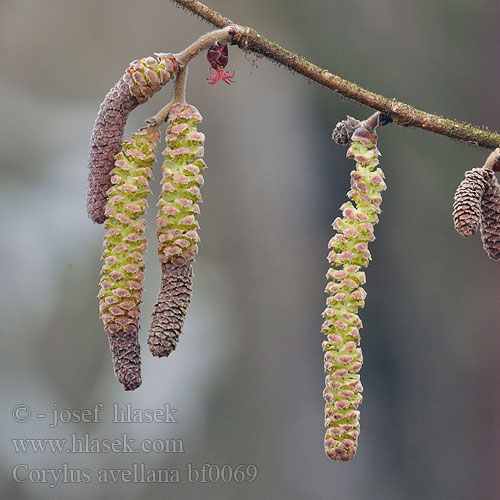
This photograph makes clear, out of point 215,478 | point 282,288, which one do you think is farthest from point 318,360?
point 215,478

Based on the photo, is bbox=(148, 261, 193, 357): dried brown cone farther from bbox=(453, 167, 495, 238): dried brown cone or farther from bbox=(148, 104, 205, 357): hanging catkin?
bbox=(453, 167, 495, 238): dried brown cone

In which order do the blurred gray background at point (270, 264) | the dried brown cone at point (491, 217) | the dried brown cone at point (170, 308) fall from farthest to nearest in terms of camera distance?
the blurred gray background at point (270, 264) < the dried brown cone at point (491, 217) < the dried brown cone at point (170, 308)

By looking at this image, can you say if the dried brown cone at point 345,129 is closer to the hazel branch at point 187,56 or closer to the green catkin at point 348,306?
the green catkin at point 348,306

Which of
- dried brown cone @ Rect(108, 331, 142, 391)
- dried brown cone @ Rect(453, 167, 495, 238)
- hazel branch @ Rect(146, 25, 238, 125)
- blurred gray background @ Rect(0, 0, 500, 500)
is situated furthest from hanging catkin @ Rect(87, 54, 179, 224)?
blurred gray background @ Rect(0, 0, 500, 500)

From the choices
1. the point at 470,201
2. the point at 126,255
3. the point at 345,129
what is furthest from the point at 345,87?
the point at 126,255

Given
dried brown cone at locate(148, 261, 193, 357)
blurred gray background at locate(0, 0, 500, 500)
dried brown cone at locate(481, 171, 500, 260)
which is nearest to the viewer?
dried brown cone at locate(148, 261, 193, 357)

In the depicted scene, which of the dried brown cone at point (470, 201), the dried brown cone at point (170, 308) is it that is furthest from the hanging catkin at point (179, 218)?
the dried brown cone at point (470, 201)
